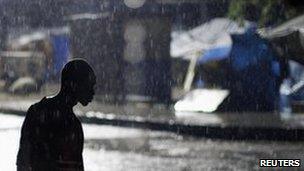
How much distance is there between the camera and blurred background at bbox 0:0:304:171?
36.0 ft

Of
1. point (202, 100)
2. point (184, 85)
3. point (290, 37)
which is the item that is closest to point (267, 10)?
point (202, 100)

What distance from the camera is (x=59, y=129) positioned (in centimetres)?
304

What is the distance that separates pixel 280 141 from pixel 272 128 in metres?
0.44

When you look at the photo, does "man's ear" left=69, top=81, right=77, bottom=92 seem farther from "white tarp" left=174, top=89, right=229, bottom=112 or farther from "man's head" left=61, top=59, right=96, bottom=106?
"white tarp" left=174, top=89, right=229, bottom=112

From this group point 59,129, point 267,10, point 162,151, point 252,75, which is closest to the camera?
point 59,129

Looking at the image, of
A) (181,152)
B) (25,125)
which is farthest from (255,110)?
(25,125)

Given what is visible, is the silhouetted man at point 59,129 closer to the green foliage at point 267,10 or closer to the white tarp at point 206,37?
the green foliage at point 267,10

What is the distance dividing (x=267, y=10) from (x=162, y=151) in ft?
30.9

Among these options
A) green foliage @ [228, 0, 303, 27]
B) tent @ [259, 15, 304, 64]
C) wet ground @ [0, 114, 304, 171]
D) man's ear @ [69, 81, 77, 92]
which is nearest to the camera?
man's ear @ [69, 81, 77, 92]

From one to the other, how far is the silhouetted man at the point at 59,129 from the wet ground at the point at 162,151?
573 cm

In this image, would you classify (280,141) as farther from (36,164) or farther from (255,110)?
(36,164)

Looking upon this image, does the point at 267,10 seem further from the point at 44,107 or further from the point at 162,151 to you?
the point at 44,107

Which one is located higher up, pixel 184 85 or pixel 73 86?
pixel 73 86

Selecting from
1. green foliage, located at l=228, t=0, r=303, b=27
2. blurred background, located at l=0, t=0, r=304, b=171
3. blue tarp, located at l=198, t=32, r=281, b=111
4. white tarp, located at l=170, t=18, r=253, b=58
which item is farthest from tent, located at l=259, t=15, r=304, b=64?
white tarp, located at l=170, t=18, r=253, b=58
